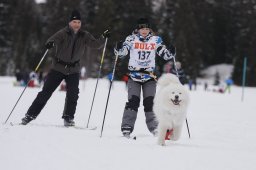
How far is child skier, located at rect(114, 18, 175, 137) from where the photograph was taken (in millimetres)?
7379

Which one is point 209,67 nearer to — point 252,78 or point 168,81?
point 252,78

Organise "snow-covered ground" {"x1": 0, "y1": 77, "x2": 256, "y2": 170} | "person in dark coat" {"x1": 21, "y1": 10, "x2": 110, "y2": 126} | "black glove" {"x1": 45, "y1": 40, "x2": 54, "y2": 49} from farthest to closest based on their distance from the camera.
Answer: "person in dark coat" {"x1": 21, "y1": 10, "x2": 110, "y2": 126}, "black glove" {"x1": 45, "y1": 40, "x2": 54, "y2": 49}, "snow-covered ground" {"x1": 0, "y1": 77, "x2": 256, "y2": 170}

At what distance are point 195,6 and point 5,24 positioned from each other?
23320 mm

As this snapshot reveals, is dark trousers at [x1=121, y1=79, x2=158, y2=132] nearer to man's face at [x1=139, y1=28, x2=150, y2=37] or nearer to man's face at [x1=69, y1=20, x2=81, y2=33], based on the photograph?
man's face at [x1=139, y1=28, x2=150, y2=37]

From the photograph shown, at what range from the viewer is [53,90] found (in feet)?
28.0

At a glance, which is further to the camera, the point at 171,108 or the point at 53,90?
the point at 53,90

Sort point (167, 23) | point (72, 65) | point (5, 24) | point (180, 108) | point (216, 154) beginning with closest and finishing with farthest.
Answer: point (216, 154), point (180, 108), point (72, 65), point (5, 24), point (167, 23)

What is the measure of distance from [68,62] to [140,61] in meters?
1.64

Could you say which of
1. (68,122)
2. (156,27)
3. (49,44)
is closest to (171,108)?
(68,122)

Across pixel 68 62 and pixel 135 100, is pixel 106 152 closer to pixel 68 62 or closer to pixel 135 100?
pixel 135 100

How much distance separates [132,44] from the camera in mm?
7430

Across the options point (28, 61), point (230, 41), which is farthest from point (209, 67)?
point (28, 61)

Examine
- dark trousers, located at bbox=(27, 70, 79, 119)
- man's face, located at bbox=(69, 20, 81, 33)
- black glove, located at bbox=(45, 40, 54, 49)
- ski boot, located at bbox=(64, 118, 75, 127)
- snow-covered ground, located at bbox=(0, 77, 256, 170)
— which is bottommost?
ski boot, located at bbox=(64, 118, 75, 127)

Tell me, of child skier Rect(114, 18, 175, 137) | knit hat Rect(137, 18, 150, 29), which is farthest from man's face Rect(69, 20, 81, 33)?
knit hat Rect(137, 18, 150, 29)
